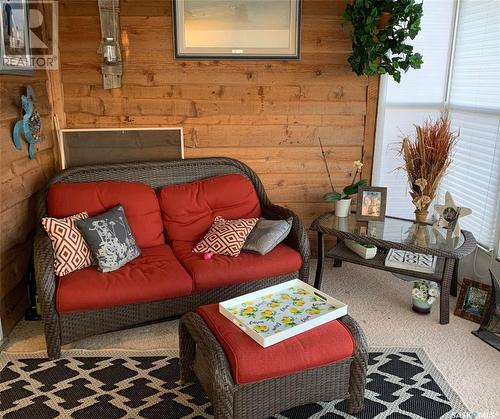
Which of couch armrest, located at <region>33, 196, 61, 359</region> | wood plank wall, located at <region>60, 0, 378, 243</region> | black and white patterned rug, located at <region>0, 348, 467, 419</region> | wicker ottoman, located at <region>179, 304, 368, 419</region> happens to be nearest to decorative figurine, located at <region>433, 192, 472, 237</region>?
wood plank wall, located at <region>60, 0, 378, 243</region>

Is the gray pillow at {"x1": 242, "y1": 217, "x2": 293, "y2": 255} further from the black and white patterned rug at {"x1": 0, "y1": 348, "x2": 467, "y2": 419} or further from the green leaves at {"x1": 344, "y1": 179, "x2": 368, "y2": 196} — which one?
the black and white patterned rug at {"x1": 0, "y1": 348, "x2": 467, "y2": 419}

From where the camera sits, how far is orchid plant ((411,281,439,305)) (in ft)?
9.58

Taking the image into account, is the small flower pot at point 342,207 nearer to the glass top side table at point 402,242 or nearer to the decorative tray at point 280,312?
the glass top side table at point 402,242

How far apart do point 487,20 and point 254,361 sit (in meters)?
2.71

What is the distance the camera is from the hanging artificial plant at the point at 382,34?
119 inches

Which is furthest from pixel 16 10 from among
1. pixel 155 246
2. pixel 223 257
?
pixel 223 257

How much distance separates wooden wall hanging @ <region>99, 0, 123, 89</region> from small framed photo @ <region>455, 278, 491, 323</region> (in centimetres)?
273

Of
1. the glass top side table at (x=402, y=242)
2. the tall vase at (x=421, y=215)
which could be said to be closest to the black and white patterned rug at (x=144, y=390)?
the glass top side table at (x=402, y=242)

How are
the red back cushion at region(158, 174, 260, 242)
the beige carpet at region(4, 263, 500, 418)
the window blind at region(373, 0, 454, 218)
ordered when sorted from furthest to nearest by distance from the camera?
the window blind at region(373, 0, 454, 218) → the red back cushion at region(158, 174, 260, 242) → the beige carpet at region(4, 263, 500, 418)

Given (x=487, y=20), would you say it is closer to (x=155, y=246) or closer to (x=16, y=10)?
(x=155, y=246)

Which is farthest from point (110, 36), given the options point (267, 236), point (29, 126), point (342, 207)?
point (342, 207)

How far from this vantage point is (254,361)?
6.02 ft

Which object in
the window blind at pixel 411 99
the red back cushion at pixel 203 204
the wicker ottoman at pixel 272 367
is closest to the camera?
the wicker ottoman at pixel 272 367

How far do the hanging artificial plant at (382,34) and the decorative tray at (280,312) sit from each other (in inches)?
66.2
